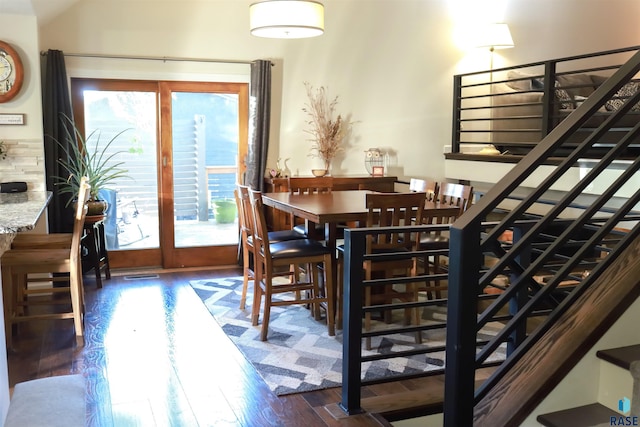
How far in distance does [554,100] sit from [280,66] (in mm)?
2607

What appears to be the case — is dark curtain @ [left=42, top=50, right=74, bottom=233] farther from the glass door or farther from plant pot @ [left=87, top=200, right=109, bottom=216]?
the glass door

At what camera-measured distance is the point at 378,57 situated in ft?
20.6

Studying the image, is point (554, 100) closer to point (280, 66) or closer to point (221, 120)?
point (280, 66)

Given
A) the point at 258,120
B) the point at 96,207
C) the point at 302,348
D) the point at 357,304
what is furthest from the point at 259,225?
the point at 258,120

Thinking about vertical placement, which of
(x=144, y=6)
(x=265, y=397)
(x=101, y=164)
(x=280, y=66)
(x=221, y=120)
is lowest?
(x=265, y=397)

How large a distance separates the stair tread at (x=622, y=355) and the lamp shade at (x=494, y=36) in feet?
15.4

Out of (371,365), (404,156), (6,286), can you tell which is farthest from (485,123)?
(6,286)

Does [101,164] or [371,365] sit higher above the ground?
[101,164]

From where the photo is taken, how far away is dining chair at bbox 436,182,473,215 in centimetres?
423

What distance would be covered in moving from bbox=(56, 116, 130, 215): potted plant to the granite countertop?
40 centimetres

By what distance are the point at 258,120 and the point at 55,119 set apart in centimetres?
179

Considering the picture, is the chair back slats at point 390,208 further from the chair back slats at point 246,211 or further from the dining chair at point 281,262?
the chair back slats at point 246,211

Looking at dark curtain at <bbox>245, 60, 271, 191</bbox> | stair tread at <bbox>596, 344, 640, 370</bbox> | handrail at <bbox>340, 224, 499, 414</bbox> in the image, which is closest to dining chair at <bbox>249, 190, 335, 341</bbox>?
handrail at <bbox>340, 224, 499, 414</bbox>

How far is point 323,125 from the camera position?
6070 mm
